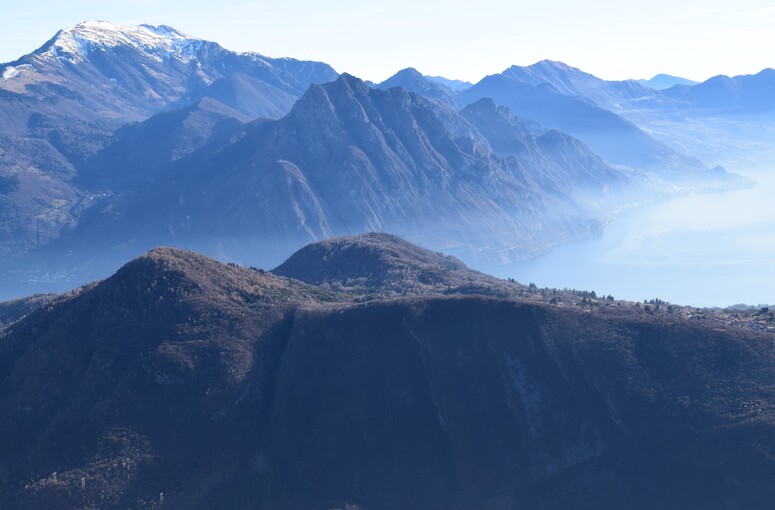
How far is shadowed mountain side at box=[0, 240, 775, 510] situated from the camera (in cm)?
7356

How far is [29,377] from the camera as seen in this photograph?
81.2 m

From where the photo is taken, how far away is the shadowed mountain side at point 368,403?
7356cm

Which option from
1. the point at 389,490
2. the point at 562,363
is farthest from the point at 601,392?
the point at 389,490

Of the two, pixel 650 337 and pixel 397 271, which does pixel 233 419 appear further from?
pixel 397 271

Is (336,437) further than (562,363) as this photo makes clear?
No

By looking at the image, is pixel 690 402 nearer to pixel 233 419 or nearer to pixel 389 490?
pixel 389 490

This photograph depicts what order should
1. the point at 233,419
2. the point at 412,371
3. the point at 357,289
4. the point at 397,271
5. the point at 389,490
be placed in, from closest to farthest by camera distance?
the point at 389,490, the point at 233,419, the point at 412,371, the point at 357,289, the point at 397,271

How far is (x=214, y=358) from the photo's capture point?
277 feet

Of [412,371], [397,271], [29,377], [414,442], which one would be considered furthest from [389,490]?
[397,271]

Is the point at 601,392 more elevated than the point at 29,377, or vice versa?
the point at 29,377

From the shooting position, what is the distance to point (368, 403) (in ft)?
271

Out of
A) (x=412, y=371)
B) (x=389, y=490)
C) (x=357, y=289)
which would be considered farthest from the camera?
(x=357, y=289)

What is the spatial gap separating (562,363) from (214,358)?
32932 mm

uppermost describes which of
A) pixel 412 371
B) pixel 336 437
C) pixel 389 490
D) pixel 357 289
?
pixel 357 289
